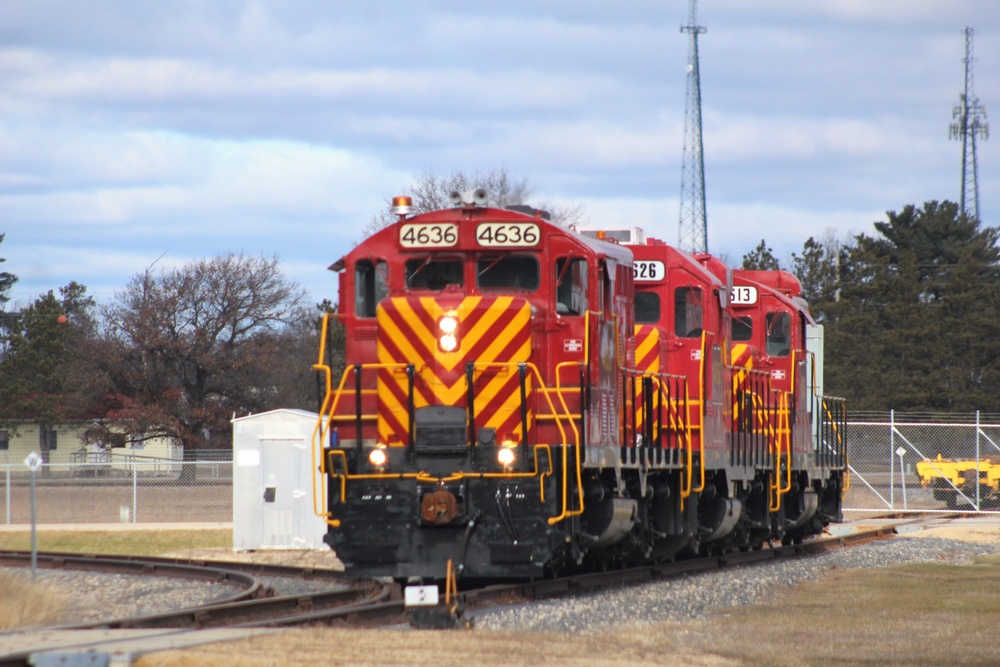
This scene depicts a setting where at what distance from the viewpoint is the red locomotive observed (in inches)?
523

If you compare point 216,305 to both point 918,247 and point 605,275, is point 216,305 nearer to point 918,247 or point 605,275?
point 918,247

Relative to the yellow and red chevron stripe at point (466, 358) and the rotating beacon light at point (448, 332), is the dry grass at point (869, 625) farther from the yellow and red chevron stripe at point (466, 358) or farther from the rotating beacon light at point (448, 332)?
the rotating beacon light at point (448, 332)

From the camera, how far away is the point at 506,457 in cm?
1348

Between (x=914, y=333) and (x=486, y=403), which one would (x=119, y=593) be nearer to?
(x=486, y=403)

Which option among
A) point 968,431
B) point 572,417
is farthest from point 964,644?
point 968,431

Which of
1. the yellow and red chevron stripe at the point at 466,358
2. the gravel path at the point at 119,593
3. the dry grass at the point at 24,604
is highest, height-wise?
the yellow and red chevron stripe at the point at 466,358

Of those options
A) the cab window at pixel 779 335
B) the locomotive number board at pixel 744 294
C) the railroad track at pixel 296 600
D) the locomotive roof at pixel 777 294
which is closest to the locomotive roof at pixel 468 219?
the railroad track at pixel 296 600

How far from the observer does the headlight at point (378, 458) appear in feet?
45.0

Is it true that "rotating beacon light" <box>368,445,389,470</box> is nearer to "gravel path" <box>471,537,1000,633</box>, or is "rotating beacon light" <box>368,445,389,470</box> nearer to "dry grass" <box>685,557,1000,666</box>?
"gravel path" <box>471,537,1000,633</box>

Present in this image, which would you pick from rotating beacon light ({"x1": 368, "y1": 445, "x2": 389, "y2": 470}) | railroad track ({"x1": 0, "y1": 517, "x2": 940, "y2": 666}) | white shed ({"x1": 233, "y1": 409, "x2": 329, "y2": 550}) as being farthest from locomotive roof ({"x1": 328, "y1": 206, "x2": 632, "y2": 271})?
white shed ({"x1": 233, "y1": 409, "x2": 329, "y2": 550})

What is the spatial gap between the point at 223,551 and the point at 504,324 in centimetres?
1296

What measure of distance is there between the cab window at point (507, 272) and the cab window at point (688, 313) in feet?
14.1

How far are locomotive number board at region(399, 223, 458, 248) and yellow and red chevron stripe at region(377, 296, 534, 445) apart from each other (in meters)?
0.62

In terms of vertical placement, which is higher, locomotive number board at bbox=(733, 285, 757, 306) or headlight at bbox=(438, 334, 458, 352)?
locomotive number board at bbox=(733, 285, 757, 306)
